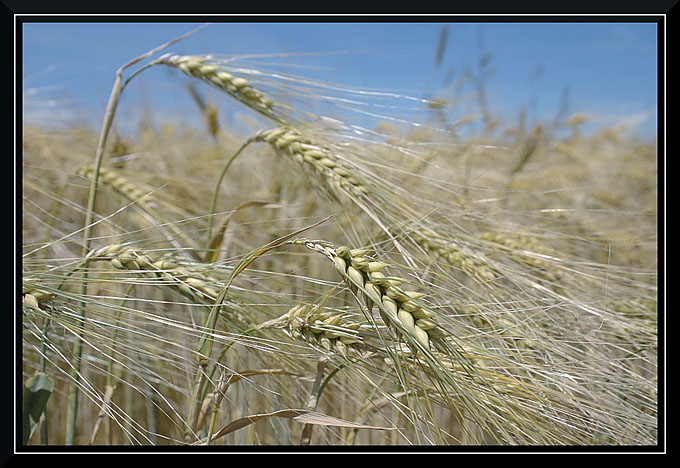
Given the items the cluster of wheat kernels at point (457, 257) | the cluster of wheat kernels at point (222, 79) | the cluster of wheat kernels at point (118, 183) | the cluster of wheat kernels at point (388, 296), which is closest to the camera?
the cluster of wheat kernels at point (388, 296)

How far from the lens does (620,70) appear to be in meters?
1.68

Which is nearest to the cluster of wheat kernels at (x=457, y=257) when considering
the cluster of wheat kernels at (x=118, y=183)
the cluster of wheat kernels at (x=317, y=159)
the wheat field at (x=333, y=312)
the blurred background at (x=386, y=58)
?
the wheat field at (x=333, y=312)

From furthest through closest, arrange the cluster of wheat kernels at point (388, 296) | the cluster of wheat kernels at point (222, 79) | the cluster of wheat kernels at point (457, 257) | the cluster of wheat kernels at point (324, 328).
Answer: the cluster of wheat kernels at point (222, 79), the cluster of wheat kernels at point (457, 257), the cluster of wheat kernels at point (324, 328), the cluster of wheat kernels at point (388, 296)

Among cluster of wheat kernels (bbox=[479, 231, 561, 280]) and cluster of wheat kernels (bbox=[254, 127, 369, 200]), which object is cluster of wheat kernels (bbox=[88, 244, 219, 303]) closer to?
cluster of wheat kernels (bbox=[254, 127, 369, 200])

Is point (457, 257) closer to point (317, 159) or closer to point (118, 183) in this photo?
point (317, 159)

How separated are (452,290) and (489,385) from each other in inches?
6.4

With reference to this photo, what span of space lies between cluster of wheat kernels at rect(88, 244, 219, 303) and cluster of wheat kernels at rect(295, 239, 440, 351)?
24 centimetres

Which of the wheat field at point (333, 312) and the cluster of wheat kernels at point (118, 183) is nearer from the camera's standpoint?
the wheat field at point (333, 312)

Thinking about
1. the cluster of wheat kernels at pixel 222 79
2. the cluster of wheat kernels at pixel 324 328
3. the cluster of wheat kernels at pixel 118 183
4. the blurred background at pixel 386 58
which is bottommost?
the cluster of wheat kernels at pixel 324 328

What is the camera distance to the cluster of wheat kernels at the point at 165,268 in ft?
2.50

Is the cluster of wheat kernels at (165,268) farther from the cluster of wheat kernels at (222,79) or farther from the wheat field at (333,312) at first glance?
the cluster of wheat kernels at (222,79)
